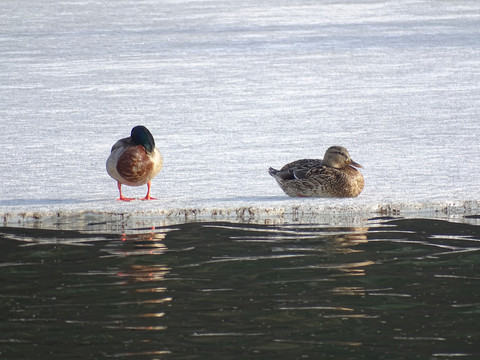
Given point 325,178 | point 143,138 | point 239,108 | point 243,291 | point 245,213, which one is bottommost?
point 243,291

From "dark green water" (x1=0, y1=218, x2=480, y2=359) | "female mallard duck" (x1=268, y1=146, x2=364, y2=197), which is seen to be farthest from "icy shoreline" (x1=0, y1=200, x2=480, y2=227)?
"female mallard duck" (x1=268, y1=146, x2=364, y2=197)

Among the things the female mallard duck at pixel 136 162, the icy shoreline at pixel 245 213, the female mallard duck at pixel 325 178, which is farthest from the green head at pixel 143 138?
the female mallard duck at pixel 325 178

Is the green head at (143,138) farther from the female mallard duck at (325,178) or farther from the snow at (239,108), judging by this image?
the female mallard duck at (325,178)

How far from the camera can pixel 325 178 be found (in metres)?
8.10

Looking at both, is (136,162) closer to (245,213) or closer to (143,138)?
(143,138)

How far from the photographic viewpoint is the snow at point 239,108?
8.20m

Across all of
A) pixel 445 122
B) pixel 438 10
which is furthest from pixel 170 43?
pixel 445 122

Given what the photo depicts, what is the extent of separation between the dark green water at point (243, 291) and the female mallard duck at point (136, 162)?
76cm

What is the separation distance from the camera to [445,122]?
11648 millimetres

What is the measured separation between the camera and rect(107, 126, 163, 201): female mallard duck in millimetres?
8023

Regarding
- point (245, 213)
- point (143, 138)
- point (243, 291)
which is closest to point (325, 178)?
point (245, 213)

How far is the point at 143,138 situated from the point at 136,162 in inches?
7.9

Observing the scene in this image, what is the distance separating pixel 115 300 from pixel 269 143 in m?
5.42

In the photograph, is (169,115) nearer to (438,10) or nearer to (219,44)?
(219,44)
